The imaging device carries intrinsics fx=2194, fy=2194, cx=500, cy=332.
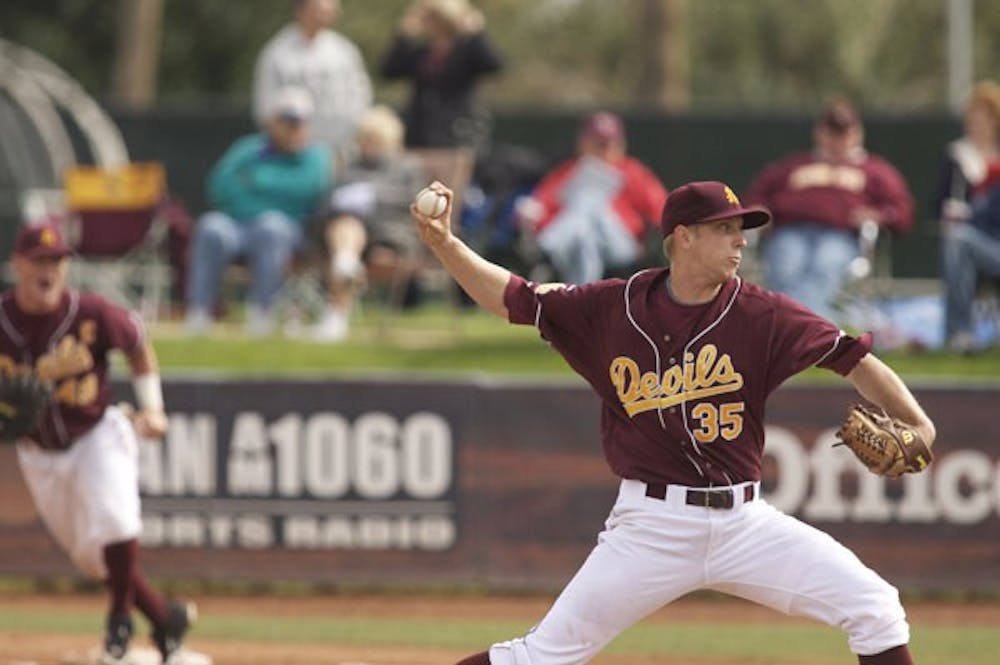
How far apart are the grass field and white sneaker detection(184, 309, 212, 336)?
3.8 inches

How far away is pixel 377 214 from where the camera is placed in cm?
1569

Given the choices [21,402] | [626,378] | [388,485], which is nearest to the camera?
[626,378]

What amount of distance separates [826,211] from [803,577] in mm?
7815

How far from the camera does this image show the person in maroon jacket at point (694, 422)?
698 centimetres

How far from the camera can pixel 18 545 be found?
13.2 m

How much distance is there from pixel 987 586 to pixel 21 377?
6206 mm

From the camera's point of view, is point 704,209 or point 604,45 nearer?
point 704,209

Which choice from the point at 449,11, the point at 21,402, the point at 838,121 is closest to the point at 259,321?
the point at 449,11

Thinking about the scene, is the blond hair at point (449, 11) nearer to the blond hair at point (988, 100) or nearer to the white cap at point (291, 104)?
the white cap at point (291, 104)

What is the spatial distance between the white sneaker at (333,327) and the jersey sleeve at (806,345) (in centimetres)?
854

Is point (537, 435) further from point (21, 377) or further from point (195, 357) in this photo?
point (21, 377)

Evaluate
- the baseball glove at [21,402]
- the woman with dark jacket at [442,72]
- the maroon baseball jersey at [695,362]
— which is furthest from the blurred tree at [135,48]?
the maroon baseball jersey at [695,362]

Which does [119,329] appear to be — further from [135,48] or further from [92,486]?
[135,48]

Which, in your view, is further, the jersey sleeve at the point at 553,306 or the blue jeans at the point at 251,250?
the blue jeans at the point at 251,250
